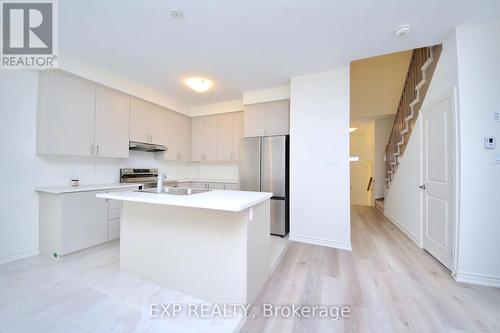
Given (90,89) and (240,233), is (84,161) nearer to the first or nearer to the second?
(90,89)

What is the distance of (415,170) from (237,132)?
3.23m

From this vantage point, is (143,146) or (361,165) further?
(361,165)

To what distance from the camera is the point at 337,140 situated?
2764mm

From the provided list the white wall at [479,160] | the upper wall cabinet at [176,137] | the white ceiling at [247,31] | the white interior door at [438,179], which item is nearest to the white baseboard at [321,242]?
the white interior door at [438,179]

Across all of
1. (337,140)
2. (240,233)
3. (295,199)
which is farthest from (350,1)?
(295,199)

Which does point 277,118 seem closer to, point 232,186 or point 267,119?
point 267,119

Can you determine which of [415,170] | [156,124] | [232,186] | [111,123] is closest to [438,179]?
[415,170]

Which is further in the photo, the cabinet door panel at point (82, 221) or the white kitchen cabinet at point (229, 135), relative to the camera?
the white kitchen cabinet at point (229, 135)

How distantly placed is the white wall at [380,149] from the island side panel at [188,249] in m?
5.85

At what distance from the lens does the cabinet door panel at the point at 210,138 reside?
4.35 meters

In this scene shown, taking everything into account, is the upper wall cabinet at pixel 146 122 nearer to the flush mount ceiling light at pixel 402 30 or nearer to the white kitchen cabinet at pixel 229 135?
the white kitchen cabinet at pixel 229 135

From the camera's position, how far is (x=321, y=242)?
2820 millimetres

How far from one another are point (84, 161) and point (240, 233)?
9.83ft

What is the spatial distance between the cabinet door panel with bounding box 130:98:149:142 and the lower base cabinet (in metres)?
1.27
